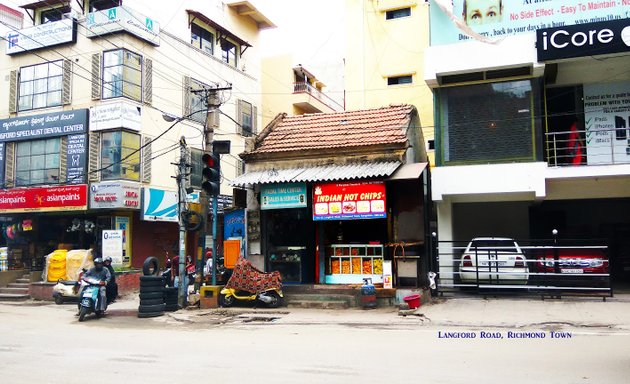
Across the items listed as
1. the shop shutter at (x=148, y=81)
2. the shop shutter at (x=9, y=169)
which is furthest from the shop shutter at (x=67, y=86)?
the shop shutter at (x=9, y=169)

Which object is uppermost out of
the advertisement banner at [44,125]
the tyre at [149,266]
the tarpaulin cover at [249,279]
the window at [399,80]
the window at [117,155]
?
the window at [399,80]

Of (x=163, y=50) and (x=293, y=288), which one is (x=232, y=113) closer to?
(x=163, y=50)

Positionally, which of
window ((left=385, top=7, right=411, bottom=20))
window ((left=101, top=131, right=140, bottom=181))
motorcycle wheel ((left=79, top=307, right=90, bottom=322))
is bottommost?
motorcycle wheel ((left=79, top=307, right=90, bottom=322))

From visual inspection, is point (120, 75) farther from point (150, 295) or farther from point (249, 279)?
point (249, 279)

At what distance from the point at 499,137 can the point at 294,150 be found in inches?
251

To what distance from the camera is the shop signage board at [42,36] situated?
24.6 meters

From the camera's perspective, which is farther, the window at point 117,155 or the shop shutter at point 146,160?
the shop shutter at point 146,160

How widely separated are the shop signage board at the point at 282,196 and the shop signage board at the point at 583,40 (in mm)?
8039

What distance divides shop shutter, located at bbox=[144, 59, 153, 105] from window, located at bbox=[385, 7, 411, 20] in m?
13.0

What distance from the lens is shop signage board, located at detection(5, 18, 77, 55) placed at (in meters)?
24.6

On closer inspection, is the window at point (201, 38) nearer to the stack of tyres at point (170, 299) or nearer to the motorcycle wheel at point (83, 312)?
the stack of tyres at point (170, 299)

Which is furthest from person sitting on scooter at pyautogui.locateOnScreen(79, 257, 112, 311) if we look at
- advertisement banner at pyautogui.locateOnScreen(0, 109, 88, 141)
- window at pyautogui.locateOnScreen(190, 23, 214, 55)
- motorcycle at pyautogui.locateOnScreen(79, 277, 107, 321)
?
window at pyautogui.locateOnScreen(190, 23, 214, 55)

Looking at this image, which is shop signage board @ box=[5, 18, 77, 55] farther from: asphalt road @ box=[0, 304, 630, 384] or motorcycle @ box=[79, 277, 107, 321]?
asphalt road @ box=[0, 304, 630, 384]

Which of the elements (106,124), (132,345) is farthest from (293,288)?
(106,124)
